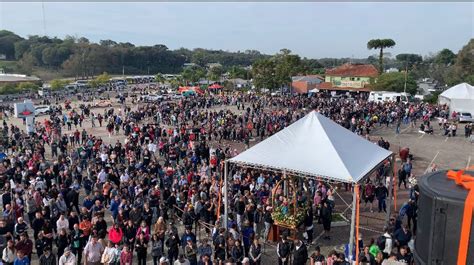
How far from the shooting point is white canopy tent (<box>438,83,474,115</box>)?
33.7m

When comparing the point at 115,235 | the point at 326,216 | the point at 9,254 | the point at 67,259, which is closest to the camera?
the point at 67,259

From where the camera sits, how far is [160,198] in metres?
12.5

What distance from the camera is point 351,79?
2389 inches

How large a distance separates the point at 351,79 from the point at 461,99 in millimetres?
27245

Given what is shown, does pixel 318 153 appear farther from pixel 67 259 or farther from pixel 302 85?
pixel 302 85

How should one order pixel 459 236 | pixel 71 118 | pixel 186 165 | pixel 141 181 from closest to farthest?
1. pixel 459 236
2. pixel 141 181
3. pixel 186 165
4. pixel 71 118

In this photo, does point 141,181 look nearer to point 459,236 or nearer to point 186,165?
point 186,165

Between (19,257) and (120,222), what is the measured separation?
2.30 metres

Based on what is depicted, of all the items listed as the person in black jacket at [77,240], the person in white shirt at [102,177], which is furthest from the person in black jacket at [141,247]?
the person in white shirt at [102,177]

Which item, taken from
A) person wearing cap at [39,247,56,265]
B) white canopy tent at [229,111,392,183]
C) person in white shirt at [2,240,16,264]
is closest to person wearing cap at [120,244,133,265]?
person wearing cap at [39,247,56,265]

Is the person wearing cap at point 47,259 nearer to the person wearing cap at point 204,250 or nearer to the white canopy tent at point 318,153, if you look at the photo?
the person wearing cap at point 204,250

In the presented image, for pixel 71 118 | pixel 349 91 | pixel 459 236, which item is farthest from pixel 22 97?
pixel 459 236

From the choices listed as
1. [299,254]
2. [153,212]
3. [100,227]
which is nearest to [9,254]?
[100,227]

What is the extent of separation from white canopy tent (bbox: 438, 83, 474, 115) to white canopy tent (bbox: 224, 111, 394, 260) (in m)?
25.9
